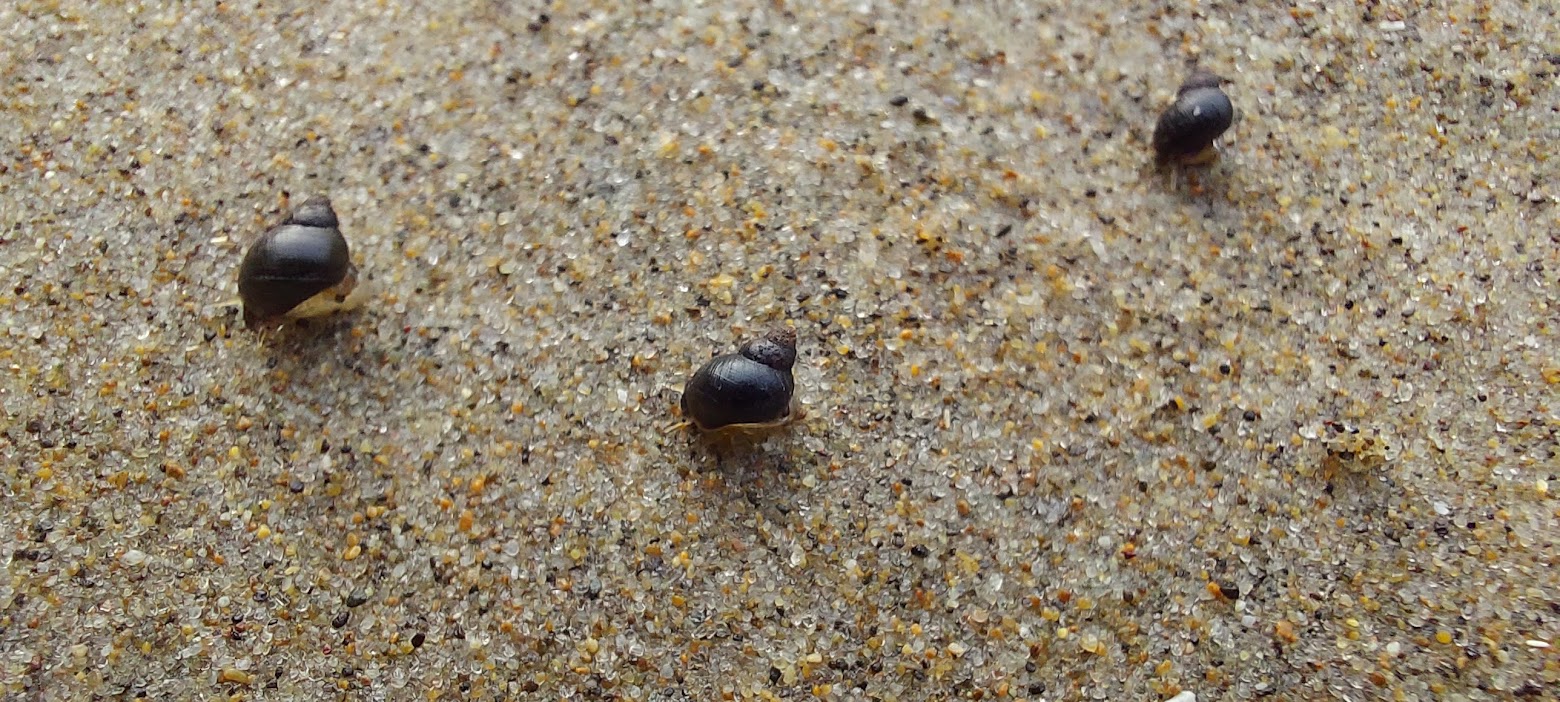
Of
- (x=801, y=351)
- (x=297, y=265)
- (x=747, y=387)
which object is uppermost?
(x=297, y=265)

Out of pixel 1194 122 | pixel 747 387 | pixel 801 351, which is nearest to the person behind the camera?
pixel 747 387

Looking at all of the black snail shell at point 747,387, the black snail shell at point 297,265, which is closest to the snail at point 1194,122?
the black snail shell at point 747,387

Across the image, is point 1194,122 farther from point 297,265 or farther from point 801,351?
point 297,265

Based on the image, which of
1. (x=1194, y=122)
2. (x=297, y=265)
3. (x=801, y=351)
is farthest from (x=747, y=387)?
(x=1194, y=122)

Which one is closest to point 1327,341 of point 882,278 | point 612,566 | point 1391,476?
point 1391,476

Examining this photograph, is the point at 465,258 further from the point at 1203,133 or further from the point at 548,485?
the point at 1203,133

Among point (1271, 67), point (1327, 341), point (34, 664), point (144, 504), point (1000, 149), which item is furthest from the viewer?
point (1271, 67)

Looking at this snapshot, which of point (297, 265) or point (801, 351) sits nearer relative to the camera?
point (297, 265)
